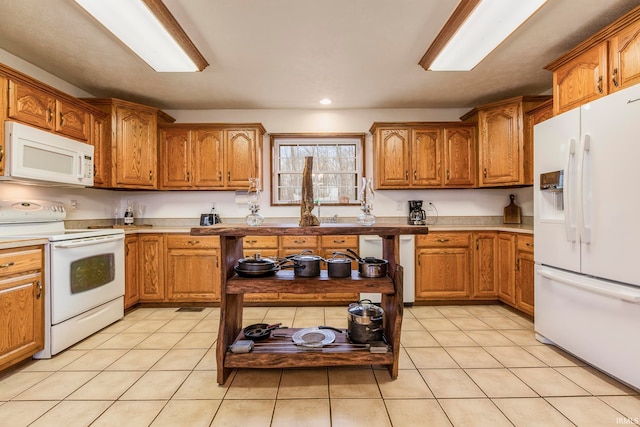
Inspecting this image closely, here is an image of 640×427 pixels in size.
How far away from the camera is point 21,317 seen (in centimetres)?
214

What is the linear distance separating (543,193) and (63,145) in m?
4.27

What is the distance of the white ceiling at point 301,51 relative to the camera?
7.16 ft

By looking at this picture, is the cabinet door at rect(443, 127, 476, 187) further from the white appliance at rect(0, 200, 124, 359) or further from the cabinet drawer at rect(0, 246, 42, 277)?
the cabinet drawer at rect(0, 246, 42, 277)

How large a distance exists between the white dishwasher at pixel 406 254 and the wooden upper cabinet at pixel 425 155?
808mm

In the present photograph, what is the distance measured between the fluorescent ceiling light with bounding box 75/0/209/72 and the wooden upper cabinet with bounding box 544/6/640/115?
316 centimetres

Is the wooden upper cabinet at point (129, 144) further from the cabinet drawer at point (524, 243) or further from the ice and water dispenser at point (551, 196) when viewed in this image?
the cabinet drawer at point (524, 243)

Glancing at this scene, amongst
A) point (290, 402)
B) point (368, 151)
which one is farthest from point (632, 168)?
point (368, 151)

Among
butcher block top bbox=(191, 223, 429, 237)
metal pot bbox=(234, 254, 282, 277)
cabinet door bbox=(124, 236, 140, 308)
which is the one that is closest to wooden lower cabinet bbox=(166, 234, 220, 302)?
cabinet door bbox=(124, 236, 140, 308)

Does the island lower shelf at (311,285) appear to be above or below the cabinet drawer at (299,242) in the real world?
below

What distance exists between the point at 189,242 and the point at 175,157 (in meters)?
1.15

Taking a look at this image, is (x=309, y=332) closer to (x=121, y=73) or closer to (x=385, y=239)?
(x=385, y=239)

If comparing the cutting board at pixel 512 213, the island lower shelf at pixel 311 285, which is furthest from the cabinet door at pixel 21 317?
the cutting board at pixel 512 213

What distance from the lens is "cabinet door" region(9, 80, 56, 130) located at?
238 cm

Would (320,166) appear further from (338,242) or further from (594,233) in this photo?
(594,233)
